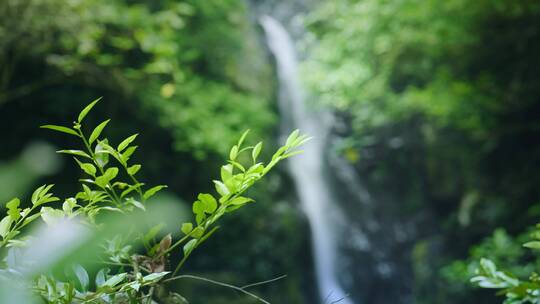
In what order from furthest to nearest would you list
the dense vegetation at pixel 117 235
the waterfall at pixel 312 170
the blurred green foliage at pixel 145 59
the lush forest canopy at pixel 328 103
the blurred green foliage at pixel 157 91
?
1. the waterfall at pixel 312 170
2. the lush forest canopy at pixel 328 103
3. the blurred green foliage at pixel 157 91
4. the blurred green foliage at pixel 145 59
5. the dense vegetation at pixel 117 235

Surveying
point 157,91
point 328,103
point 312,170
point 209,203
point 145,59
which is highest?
point 312,170

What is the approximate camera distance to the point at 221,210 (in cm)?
83

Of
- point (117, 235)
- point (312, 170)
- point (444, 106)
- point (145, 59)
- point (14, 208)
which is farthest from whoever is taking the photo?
point (312, 170)

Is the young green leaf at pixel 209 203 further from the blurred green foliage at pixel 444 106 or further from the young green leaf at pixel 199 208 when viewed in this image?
the blurred green foliage at pixel 444 106

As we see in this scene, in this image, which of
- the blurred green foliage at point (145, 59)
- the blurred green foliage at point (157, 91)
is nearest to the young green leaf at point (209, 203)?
the blurred green foliage at point (157, 91)

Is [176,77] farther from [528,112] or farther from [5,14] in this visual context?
[528,112]

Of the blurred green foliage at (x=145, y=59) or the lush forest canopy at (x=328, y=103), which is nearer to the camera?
the blurred green foliage at (x=145, y=59)

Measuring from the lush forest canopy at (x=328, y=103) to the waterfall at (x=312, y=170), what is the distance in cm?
54

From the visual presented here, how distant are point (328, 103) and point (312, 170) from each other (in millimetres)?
2950

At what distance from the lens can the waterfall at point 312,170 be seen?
328 inches

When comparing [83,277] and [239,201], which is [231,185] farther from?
→ [83,277]

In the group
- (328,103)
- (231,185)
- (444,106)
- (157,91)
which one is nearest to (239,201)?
(231,185)

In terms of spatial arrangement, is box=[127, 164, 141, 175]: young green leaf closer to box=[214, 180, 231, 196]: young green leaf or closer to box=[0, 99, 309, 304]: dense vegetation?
box=[0, 99, 309, 304]: dense vegetation

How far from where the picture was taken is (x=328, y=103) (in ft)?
21.8
